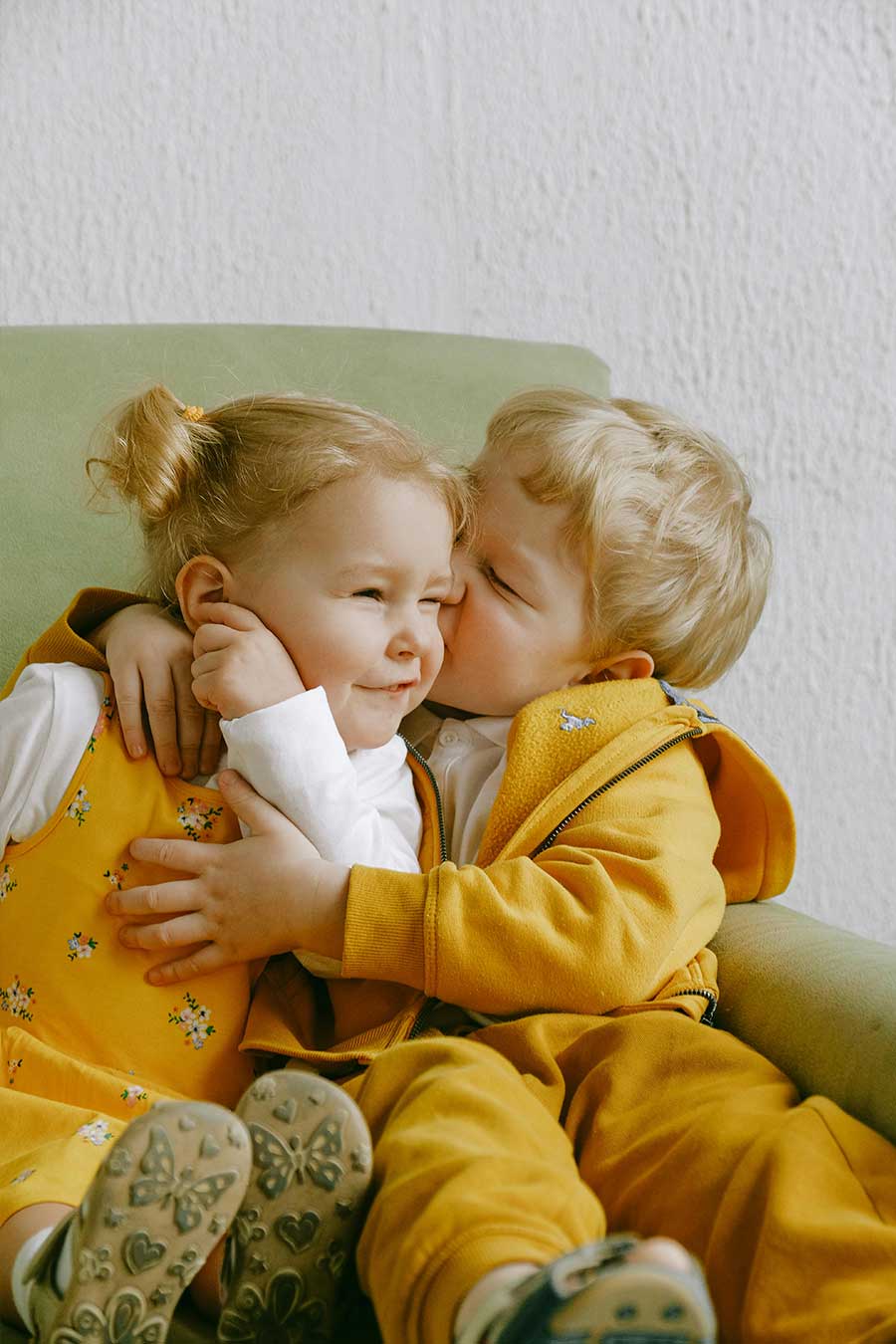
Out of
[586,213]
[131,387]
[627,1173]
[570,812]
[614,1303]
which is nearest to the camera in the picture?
[614,1303]

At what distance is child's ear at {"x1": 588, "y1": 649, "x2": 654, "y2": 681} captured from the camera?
116 centimetres

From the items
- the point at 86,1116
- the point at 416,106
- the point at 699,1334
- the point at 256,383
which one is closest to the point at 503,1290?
the point at 699,1334

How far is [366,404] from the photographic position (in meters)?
1.29

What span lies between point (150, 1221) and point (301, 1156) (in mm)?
84

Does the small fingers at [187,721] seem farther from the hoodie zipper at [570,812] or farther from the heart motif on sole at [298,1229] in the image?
the heart motif on sole at [298,1229]

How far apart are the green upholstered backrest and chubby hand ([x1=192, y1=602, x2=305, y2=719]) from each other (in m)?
0.27

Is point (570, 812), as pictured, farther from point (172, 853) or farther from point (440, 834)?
point (172, 853)

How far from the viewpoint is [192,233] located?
1.61 metres

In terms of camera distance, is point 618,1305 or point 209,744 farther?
point 209,744

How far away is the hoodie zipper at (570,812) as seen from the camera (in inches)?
37.7

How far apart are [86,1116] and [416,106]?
1.32 meters

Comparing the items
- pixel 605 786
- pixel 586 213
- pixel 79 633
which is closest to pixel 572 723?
pixel 605 786

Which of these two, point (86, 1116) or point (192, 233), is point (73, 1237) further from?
point (192, 233)

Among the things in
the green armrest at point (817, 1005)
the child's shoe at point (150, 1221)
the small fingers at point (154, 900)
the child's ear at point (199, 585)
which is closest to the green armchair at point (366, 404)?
the green armrest at point (817, 1005)
